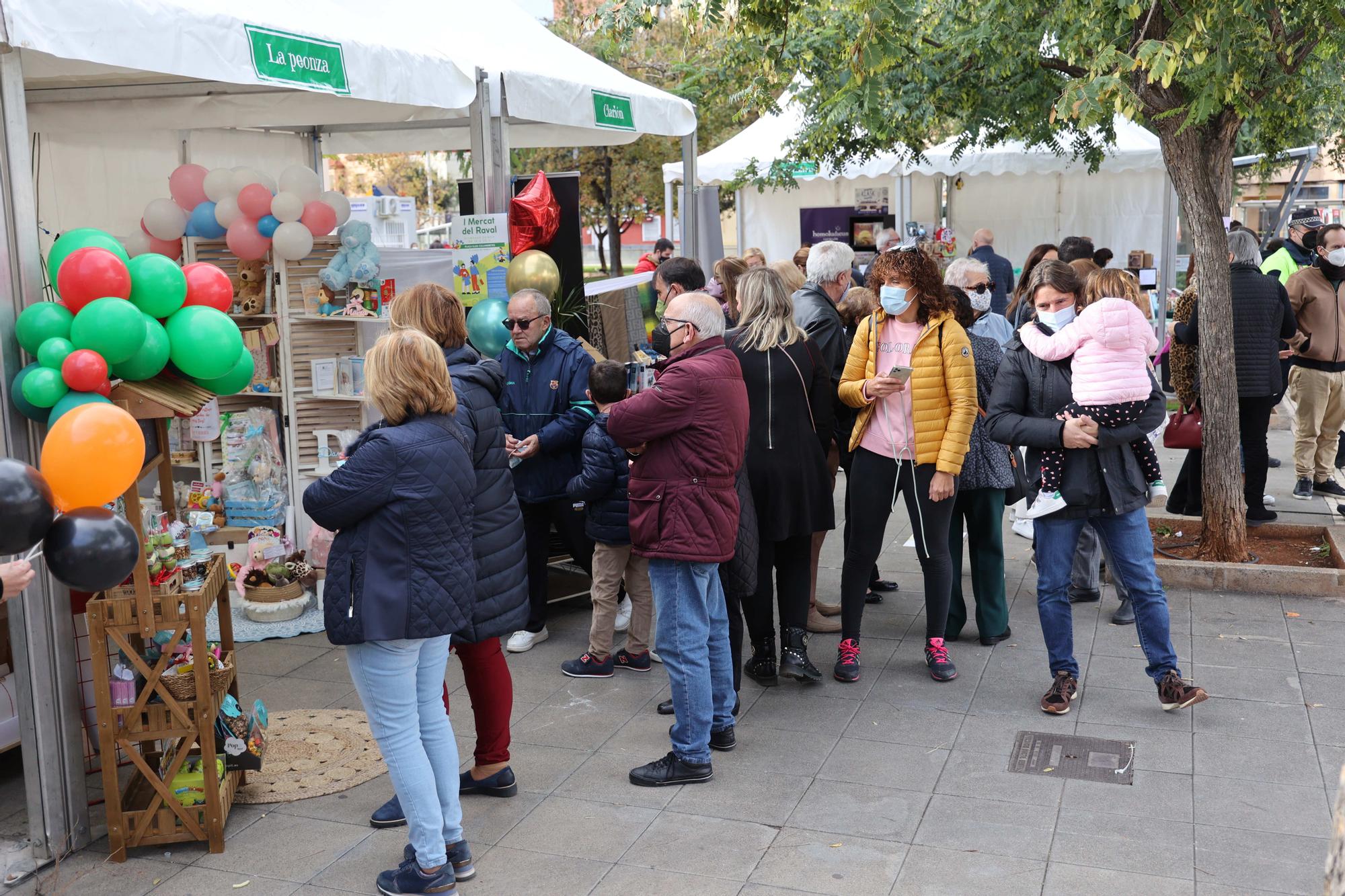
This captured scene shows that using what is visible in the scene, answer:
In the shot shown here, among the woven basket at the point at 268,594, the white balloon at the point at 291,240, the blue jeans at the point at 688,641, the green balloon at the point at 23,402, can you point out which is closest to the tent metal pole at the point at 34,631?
the green balloon at the point at 23,402

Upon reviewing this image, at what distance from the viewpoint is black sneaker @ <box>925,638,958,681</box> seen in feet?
18.1

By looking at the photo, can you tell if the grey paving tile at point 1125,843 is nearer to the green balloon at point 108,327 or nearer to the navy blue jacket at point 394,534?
the navy blue jacket at point 394,534

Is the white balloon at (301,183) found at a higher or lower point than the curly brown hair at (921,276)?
higher

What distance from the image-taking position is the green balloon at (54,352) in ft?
11.9

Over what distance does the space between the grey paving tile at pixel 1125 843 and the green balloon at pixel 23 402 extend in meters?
3.37

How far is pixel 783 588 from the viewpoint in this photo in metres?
5.51

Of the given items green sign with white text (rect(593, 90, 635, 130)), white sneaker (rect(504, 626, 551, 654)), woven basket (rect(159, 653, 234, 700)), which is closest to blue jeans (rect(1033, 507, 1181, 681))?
white sneaker (rect(504, 626, 551, 654))

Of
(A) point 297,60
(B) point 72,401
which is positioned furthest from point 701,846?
(A) point 297,60

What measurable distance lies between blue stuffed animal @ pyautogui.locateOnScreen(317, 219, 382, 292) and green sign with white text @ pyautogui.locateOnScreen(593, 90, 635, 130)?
4.98 feet

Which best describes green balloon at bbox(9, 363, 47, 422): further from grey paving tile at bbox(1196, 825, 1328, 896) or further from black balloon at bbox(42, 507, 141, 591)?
grey paving tile at bbox(1196, 825, 1328, 896)

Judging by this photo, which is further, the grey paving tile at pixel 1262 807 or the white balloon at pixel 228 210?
the white balloon at pixel 228 210

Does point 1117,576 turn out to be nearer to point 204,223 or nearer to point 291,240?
point 291,240

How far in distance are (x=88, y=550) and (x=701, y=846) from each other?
2091mm

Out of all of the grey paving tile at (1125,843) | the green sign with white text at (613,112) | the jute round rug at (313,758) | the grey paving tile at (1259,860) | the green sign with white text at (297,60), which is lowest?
the grey paving tile at (1259,860)
